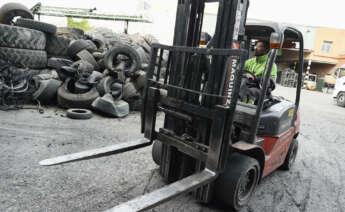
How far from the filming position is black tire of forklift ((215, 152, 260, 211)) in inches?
113

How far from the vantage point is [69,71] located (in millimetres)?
6852

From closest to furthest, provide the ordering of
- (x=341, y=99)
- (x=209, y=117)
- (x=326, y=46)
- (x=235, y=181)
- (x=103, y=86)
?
(x=209, y=117)
(x=235, y=181)
(x=103, y=86)
(x=341, y=99)
(x=326, y=46)

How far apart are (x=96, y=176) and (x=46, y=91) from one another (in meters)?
4.00

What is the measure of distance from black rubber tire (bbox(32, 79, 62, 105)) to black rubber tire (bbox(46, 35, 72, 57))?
2055mm

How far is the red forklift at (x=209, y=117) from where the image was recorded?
8.59 feet

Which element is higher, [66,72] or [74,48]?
[74,48]

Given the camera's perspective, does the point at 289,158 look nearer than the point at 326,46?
Yes

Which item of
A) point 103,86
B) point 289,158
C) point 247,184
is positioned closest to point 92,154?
point 247,184

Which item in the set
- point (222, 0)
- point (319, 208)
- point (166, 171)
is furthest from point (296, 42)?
point (166, 171)

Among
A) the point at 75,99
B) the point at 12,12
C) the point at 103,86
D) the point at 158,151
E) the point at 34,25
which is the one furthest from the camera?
the point at 12,12

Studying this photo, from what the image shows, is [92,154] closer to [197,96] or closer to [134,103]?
[197,96]

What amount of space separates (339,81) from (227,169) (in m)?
16.1

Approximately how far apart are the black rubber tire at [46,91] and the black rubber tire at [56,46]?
206cm

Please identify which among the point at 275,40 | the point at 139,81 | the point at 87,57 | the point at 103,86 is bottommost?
the point at 103,86
